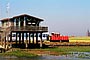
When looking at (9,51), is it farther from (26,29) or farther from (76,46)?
(76,46)

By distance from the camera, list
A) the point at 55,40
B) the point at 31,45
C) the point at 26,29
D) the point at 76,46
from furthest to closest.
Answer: the point at 55,40 → the point at 76,46 → the point at 31,45 → the point at 26,29

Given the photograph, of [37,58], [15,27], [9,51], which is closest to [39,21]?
[15,27]

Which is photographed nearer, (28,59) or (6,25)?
(28,59)

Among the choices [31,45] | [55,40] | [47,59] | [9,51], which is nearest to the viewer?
[47,59]

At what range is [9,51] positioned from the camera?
68188 millimetres

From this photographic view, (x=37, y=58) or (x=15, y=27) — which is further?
(x=15, y=27)

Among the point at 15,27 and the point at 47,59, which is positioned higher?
the point at 15,27

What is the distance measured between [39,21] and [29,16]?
2778 mm

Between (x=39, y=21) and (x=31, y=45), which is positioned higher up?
(x=39, y=21)

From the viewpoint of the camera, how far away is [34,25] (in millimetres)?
77375

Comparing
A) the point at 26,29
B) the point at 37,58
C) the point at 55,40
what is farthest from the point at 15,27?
the point at 55,40

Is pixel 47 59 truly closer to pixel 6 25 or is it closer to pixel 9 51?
pixel 9 51

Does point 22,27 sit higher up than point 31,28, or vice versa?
point 22,27

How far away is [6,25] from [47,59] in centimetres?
2881
